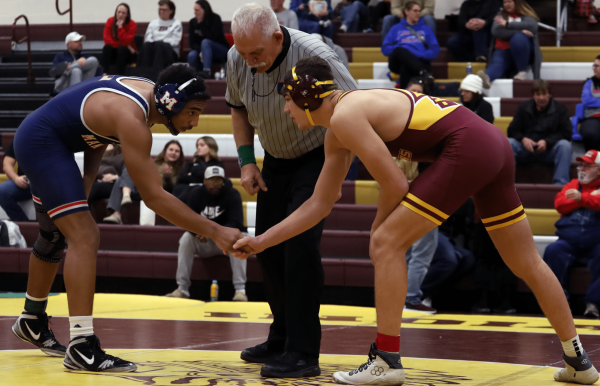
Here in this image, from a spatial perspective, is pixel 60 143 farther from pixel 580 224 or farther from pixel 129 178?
pixel 129 178

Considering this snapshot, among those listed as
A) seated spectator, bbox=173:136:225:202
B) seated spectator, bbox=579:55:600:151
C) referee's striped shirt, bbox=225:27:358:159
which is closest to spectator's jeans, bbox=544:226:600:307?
seated spectator, bbox=579:55:600:151

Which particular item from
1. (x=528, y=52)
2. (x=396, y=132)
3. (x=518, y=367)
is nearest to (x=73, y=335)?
(x=396, y=132)

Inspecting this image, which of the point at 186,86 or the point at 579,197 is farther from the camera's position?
the point at 579,197

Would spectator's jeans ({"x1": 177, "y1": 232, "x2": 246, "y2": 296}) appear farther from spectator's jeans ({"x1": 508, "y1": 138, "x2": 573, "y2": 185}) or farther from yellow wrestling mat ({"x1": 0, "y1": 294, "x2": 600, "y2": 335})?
spectator's jeans ({"x1": 508, "y1": 138, "x2": 573, "y2": 185})

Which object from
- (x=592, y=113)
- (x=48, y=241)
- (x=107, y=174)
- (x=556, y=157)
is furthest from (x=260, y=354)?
(x=592, y=113)

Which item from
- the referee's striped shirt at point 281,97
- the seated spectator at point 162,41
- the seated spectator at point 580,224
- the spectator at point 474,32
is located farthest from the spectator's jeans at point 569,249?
the seated spectator at point 162,41

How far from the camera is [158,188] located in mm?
3387

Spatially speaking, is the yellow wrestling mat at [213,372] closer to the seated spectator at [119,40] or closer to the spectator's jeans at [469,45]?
the spectator's jeans at [469,45]

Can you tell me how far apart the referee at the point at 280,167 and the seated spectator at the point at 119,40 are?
701 centimetres

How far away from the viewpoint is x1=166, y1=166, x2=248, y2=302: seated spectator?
283 inches

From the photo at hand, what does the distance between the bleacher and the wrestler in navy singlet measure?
12.6 feet

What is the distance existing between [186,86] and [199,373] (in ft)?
3.95

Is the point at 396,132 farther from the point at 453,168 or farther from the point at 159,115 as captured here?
the point at 159,115

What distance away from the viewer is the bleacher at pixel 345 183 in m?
7.35
